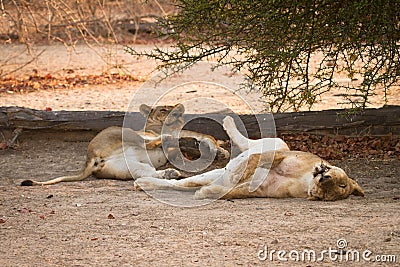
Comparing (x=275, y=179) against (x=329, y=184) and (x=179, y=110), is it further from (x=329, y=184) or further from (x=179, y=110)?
(x=179, y=110)

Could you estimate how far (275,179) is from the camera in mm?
6168

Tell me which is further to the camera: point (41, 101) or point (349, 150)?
point (41, 101)

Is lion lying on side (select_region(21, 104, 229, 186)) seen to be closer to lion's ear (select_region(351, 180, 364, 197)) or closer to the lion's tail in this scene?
the lion's tail

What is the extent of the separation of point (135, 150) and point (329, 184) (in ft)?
6.97

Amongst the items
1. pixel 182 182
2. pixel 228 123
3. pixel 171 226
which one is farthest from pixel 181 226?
pixel 228 123

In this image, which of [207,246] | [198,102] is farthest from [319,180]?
[198,102]

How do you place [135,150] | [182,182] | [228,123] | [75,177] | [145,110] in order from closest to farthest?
[182,182], [75,177], [135,150], [228,123], [145,110]

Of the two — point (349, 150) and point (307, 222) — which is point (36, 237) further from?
point (349, 150)

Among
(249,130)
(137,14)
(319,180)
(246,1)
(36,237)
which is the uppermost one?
(137,14)

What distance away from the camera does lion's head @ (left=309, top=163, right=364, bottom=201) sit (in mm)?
5859

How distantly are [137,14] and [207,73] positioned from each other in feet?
20.8

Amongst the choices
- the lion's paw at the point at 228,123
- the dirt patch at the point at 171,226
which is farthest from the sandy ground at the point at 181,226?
the lion's paw at the point at 228,123

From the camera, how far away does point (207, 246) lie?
4809mm

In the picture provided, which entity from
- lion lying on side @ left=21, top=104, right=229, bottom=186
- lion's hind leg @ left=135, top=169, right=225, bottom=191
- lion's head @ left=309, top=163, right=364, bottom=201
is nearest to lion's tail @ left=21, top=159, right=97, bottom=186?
lion lying on side @ left=21, top=104, right=229, bottom=186
